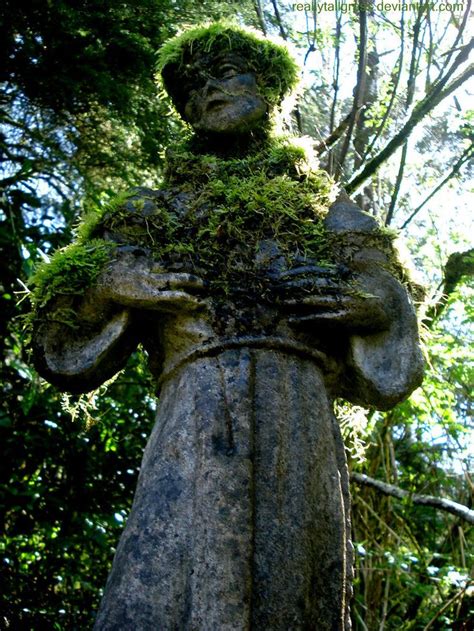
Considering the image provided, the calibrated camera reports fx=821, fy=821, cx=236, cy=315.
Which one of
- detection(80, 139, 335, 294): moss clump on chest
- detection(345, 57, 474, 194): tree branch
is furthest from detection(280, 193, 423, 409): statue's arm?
detection(345, 57, 474, 194): tree branch

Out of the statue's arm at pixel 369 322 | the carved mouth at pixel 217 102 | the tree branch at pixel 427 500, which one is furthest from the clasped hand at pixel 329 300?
the tree branch at pixel 427 500

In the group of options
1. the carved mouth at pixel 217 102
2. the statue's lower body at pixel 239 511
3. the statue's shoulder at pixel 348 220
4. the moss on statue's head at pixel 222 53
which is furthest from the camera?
the moss on statue's head at pixel 222 53

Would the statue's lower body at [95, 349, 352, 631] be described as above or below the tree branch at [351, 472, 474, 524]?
below

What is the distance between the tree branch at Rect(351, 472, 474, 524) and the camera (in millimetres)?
5055

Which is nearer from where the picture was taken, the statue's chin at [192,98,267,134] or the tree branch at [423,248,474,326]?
the statue's chin at [192,98,267,134]

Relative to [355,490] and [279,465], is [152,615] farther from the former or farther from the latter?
[355,490]

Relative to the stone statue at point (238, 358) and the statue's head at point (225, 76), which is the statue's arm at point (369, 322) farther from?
the statue's head at point (225, 76)

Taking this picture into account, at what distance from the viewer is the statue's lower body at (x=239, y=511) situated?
8.12 feet

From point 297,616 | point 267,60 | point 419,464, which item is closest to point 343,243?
point 267,60

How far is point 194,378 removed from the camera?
2.94 m

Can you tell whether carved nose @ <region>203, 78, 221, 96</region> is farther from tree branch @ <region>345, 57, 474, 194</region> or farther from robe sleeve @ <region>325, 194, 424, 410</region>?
tree branch @ <region>345, 57, 474, 194</region>

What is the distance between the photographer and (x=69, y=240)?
251 inches

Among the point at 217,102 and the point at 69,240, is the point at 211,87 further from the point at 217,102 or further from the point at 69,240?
the point at 69,240

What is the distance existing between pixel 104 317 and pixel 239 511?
0.97 meters
